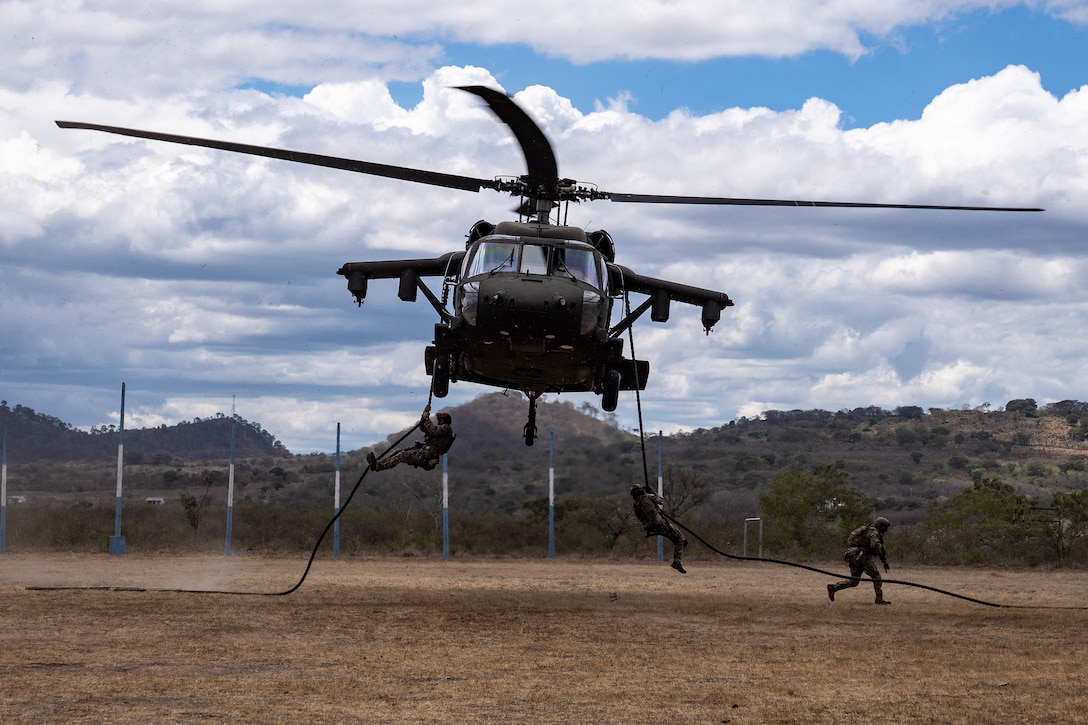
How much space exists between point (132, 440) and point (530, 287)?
75282 mm

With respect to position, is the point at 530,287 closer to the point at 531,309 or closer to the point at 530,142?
the point at 531,309

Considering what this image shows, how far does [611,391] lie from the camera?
820 inches

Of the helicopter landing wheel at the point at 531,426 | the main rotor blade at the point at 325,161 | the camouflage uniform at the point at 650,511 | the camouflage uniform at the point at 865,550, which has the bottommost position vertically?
the camouflage uniform at the point at 865,550

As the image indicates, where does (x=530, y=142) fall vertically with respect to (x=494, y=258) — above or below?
above

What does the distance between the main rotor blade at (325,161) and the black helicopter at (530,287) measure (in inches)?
0.7

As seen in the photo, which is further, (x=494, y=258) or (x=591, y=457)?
(x=591, y=457)

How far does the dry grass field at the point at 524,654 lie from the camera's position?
1247cm

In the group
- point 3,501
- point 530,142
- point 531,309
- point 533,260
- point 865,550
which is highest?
point 530,142

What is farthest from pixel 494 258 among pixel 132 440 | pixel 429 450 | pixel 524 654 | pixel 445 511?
pixel 132 440

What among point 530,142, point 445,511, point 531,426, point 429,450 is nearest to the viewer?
point 530,142

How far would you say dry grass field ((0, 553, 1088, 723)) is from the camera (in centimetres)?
1247

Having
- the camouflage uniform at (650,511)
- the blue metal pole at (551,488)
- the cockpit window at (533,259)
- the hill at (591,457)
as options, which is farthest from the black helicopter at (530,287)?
the blue metal pole at (551,488)

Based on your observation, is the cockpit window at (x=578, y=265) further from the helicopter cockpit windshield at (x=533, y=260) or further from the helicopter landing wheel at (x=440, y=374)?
the helicopter landing wheel at (x=440, y=374)

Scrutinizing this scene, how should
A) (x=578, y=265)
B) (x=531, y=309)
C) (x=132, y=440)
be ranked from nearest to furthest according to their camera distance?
(x=531, y=309)
(x=578, y=265)
(x=132, y=440)
